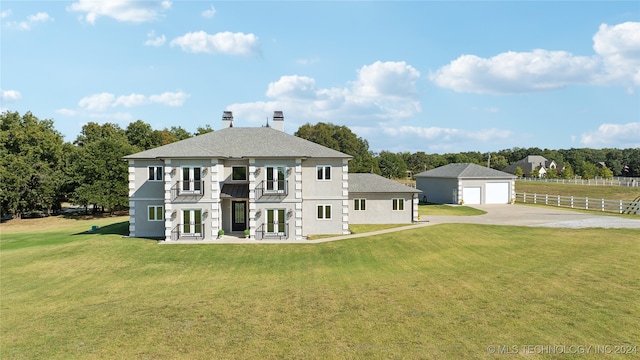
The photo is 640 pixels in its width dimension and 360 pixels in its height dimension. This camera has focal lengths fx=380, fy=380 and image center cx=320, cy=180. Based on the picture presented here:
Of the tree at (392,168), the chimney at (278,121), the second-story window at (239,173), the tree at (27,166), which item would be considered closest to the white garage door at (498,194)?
the chimney at (278,121)

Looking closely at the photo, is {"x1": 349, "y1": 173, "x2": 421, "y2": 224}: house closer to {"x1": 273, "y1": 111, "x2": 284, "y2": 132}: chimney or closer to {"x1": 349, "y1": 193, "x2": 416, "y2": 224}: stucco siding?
{"x1": 349, "y1": 193, "x2": 416, "y2": 224}: stucco siding

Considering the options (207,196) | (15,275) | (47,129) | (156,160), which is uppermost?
(47,129)

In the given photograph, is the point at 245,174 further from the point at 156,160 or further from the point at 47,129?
the point at 47,129

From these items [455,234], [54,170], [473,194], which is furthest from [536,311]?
[54,170]

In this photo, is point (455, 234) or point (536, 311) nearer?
point (536, 311)

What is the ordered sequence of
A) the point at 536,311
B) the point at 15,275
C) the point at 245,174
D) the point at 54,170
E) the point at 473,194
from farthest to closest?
1. the point at 54,170
2. the point at 473,194
3. the point at 245,174
4. the point at 15,275
5. the point at 536,311

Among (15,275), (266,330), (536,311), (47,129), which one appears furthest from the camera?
(47,129)
